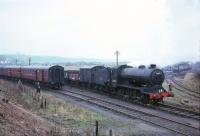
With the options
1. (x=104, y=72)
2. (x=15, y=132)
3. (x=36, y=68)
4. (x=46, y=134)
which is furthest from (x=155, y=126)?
(x=36, y=68)

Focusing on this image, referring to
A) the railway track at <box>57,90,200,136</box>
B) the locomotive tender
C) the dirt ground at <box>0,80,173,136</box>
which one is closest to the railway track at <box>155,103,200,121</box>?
the railway track at <box>57,90,200,136</box>

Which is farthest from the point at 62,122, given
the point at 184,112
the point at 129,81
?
the point at 129,81

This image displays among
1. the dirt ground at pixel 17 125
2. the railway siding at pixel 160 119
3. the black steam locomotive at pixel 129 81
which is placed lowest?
the railway siding at pixel 160 119

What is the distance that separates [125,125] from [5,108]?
7081mm

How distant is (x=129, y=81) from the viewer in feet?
120

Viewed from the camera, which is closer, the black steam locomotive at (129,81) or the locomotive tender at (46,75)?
the black steam locomotive at (129,81)

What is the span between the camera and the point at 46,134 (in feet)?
51.7

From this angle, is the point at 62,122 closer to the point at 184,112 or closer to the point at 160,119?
the point at 160,119

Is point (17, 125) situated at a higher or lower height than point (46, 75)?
lower

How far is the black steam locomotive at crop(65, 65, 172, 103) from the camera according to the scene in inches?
1280

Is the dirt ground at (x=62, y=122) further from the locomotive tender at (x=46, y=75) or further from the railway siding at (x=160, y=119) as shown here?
the locomotive tender at (x=46, y=75)

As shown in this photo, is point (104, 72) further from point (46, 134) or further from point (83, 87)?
point (46, 134)

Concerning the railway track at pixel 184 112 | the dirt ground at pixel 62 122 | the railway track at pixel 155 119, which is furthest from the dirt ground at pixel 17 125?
the railway track at pixel 184 112

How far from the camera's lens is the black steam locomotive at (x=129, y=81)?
107 ft
